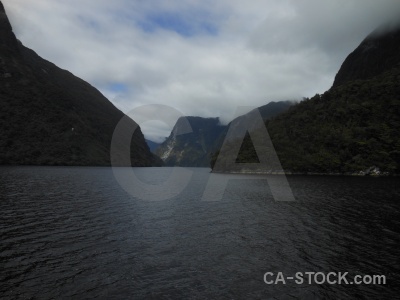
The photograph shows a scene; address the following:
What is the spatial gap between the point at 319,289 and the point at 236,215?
27117mm

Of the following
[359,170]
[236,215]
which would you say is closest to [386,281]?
[236,215]

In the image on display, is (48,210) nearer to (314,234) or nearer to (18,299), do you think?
(18,299)

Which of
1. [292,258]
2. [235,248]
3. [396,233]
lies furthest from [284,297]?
[396,233]

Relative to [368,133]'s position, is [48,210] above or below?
below

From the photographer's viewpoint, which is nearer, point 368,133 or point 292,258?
point 292,258

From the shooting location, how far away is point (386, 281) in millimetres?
21391

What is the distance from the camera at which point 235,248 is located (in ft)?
96.8

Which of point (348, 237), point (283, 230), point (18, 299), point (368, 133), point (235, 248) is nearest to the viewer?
point (18, 299)

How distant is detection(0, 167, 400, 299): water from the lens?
19.6 m

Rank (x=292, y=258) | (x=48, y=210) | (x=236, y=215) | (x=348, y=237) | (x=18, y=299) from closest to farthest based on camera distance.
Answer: (x=18, y=299)
(x=292, y=258)
(x=348, y=237)
(x=48, y=210)
(x=236, y=215)

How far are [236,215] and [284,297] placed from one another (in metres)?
28.3

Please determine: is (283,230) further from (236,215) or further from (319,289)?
(319,289)

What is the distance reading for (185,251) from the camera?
28.0 metres

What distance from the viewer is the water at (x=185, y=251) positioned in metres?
19.6
